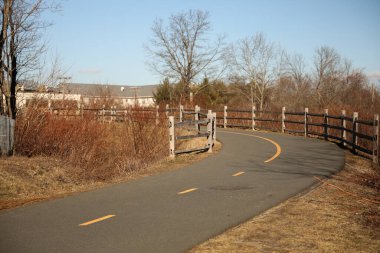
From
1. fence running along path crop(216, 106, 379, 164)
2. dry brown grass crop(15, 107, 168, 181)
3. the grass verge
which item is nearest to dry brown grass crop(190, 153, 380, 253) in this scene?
the grass verge

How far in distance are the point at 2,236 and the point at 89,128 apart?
9717 millimetres

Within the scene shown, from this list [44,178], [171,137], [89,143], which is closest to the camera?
[44,178]

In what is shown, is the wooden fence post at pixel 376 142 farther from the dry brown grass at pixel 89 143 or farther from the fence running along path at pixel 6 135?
the fence running along path at pixel 6 135

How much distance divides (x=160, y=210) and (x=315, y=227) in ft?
9.03

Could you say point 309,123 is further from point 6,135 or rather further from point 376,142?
point 6,135

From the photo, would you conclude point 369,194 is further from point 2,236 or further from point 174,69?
point 174,69

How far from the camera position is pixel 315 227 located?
260 inches

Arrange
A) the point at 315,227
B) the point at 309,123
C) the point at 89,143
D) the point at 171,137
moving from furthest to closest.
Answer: the point at 309,123
the point at 89,143
the point at 171,137
the point at 315,227

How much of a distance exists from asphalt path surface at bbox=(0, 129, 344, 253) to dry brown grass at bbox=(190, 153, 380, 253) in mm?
310

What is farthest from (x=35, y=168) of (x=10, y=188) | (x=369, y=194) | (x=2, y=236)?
(x=369, y=194)

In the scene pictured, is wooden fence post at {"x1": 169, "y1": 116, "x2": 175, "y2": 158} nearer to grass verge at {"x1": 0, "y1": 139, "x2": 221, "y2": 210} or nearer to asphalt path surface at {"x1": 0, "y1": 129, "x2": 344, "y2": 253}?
grass verge at {"x1": 0, "y1": 139, "x2": 221, "y2": 210}

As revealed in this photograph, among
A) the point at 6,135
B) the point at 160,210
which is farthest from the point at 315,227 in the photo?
the point at 6,135

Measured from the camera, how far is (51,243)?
18.8 feet

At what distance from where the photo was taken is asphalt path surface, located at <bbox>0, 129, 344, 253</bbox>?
5805 mm
